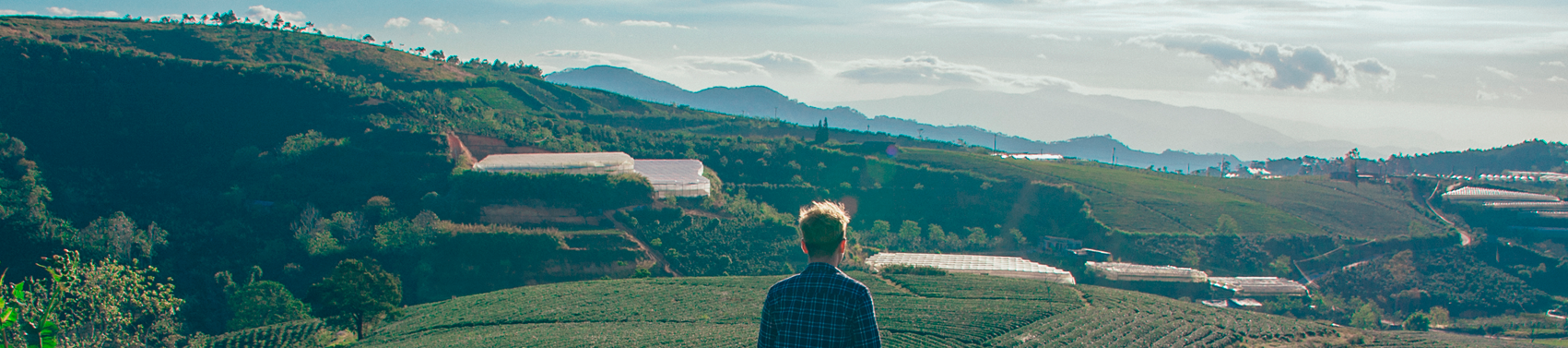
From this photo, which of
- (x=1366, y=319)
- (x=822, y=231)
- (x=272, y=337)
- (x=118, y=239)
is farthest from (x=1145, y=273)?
(x=118, y=239)

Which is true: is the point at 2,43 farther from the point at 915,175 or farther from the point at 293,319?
the point at 915,175

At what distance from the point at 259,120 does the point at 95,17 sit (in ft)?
141

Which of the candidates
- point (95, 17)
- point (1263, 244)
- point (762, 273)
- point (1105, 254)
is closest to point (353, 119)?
point (762, 273)

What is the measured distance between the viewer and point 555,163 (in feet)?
197

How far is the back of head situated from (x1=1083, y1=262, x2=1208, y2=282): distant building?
56.9 m

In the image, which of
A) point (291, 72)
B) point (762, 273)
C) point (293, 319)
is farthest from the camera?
point (291, 72)

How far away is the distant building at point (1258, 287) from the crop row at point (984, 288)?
52.6 feet

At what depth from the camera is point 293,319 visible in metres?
41.9

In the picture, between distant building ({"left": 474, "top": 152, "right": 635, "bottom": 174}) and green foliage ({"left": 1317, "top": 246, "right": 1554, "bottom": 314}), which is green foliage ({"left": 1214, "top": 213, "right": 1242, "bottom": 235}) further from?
distant building ({"left": 474, "top": 152, "right": 635, "bottom": 174})

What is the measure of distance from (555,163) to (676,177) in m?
9.66

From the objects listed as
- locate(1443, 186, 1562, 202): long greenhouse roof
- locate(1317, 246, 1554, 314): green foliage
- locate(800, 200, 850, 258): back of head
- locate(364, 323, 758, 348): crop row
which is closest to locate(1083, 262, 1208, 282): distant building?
locate(1317, 246, 1554, 314): green foliage

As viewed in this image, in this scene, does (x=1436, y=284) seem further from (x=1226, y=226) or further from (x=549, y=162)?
(x=549, y=162)

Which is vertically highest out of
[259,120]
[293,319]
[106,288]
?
[259,120]

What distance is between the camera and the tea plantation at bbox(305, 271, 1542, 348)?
35125 millimetres
